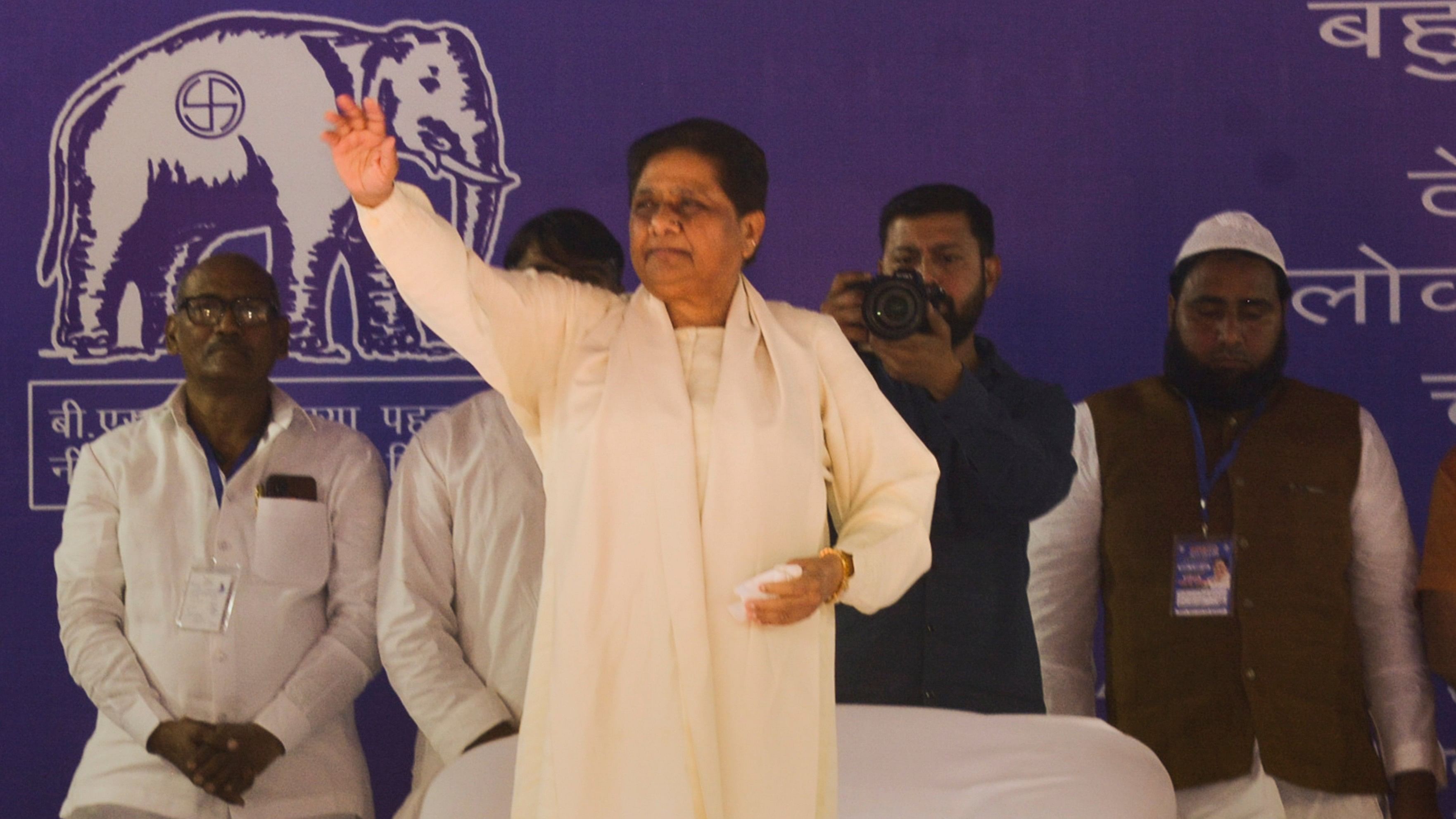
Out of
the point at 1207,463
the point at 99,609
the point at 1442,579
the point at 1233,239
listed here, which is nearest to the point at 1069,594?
the point at 1207,463

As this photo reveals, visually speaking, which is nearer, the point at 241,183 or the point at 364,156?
the point at 364,156

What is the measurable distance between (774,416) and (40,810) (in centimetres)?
288

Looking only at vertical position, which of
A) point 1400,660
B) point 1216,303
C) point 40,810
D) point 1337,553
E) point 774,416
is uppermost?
point 1216,303

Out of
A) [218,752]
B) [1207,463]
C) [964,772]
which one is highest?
[1207,463]

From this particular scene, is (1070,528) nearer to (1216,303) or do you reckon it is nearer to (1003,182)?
(1216,303)

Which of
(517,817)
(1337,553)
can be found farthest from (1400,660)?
(517,817)

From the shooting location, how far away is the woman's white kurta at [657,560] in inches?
73.1

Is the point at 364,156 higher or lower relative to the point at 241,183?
lower

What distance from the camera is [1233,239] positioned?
332cm

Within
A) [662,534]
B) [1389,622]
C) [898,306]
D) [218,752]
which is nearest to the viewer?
[662,534]

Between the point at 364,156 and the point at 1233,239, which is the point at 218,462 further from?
the point at 1233,239

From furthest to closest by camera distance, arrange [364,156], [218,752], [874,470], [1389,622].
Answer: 1. [1389,622]
2. [218,752]
3. [874,470]
4. [364,156]

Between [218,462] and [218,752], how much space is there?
0.69 meters

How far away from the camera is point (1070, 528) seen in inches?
127
